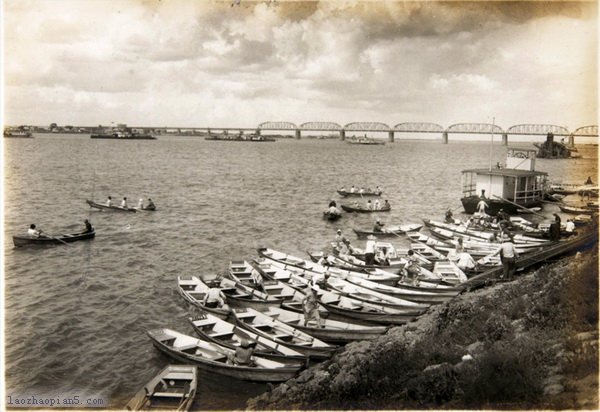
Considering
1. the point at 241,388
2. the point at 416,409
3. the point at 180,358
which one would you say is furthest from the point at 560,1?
the point at 180,358

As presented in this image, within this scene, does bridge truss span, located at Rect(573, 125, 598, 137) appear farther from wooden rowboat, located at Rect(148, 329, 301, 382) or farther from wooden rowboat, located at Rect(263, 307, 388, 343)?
wooden rowboat, located at Rect(148, 329, 301, 382)

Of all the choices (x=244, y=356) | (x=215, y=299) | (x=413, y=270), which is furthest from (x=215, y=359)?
(x=413, y=270)

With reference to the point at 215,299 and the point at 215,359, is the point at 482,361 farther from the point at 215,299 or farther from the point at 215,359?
the point at 215,299

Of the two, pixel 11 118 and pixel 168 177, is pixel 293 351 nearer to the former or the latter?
pixel 11 118

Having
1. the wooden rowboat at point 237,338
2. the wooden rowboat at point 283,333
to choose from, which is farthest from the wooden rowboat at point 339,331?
the wooden rowboat at point 237,338

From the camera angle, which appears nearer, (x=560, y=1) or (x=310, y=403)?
(x=310, y=403)

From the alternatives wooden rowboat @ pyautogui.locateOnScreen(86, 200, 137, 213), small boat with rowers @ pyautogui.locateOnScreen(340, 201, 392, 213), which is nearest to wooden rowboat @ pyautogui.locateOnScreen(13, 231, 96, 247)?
wooden rowboat @ pyautogui.locateOnScreen(86, 200, 137, 213)
